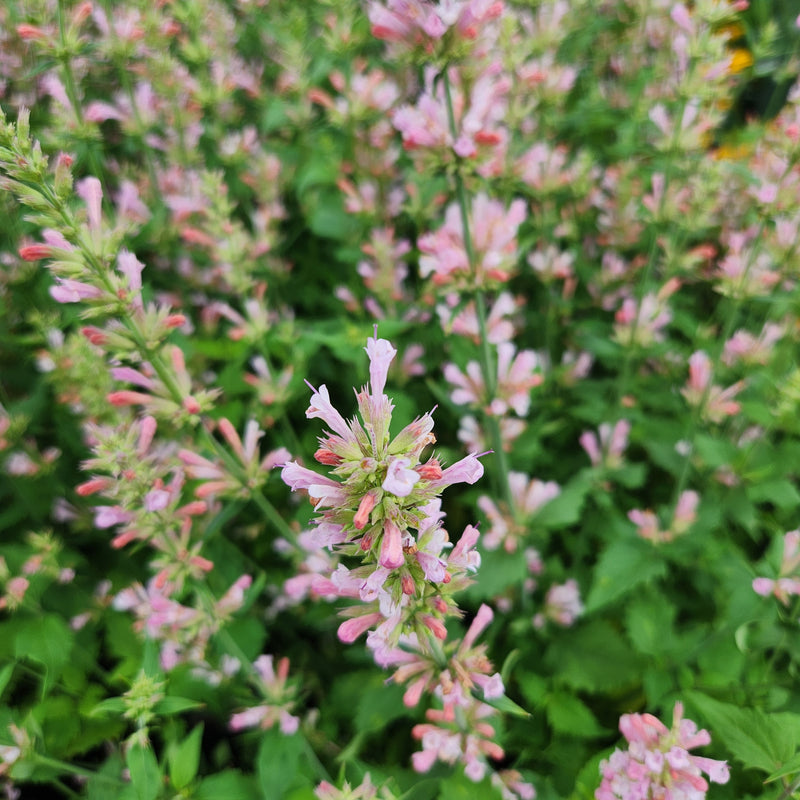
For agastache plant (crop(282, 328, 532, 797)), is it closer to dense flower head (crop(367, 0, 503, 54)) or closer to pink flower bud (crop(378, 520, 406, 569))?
pink flower bud (crop(378, 520, 406, 569))

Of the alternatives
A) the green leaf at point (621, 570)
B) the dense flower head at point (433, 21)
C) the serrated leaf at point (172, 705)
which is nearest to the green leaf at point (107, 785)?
the serrated leaf at point (172, 705)

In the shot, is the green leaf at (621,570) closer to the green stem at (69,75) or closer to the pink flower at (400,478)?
the pink flower at (400,478)

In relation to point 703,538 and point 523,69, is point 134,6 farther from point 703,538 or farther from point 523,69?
point 703,538

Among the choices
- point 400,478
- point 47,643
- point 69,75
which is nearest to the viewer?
point 400,478

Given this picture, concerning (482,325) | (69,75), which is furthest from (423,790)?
(69,75)

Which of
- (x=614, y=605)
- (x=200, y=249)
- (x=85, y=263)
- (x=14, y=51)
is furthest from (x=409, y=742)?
(x=14, y=51)

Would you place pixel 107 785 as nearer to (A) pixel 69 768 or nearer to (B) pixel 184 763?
Result: (A) pixel 69 768

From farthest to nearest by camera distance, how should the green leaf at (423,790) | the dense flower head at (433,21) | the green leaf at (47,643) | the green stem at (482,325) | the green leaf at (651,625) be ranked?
the green leaf at (651,625), the green leaf at (47,643), the green stem at (482,325), the dense flower head at (433,21), the green leaf at (423,790)
